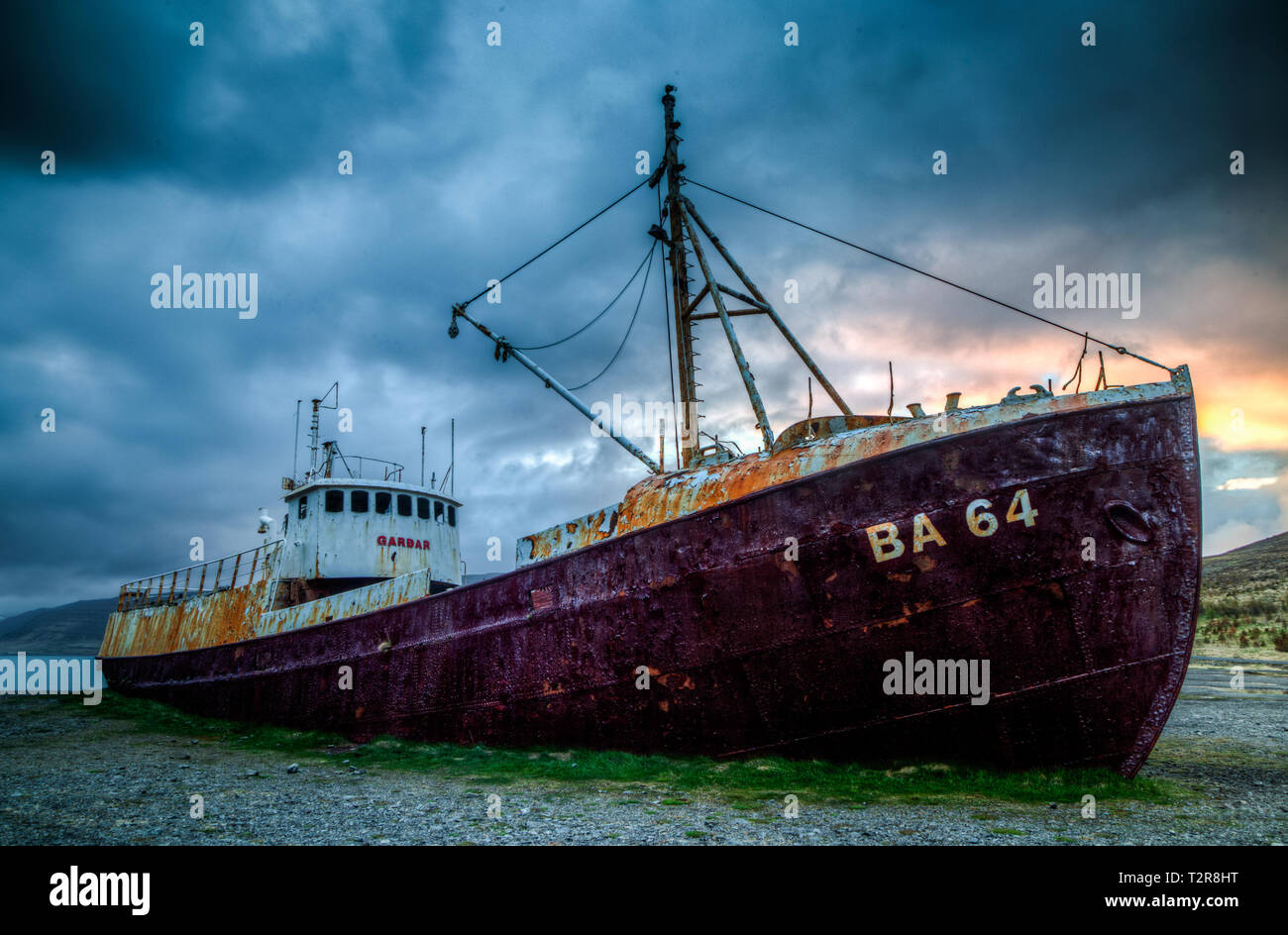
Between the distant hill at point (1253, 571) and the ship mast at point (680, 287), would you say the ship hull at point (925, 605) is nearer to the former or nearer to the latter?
the ship mast at point (680, 287)

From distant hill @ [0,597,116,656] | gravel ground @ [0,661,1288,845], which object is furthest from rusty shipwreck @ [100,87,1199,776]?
distant hill @ [0,597,116,656]

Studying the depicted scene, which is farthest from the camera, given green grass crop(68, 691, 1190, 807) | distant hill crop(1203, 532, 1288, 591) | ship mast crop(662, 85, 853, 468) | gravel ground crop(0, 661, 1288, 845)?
distant hill crop(1203, 532, 1288, 591)

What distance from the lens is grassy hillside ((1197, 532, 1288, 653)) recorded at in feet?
78.5

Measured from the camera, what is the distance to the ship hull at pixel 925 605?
5801mm

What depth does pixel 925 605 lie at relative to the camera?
6016 mm

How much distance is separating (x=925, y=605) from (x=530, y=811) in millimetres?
3800

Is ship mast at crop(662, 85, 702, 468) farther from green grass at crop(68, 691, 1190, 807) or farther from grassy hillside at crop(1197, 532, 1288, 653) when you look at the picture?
grassy hillside at crop(1197, 532, 1288, 653)

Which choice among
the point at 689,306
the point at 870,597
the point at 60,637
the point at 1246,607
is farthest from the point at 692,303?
the point at 60,637

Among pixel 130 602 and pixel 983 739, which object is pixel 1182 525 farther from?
pixel 130 602

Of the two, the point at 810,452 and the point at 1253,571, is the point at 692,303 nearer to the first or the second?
the point at 810,452

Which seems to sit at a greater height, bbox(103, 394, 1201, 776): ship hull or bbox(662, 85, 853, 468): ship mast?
bbox(662, 85, 853, 468): ship mast

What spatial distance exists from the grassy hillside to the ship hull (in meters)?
15.3
